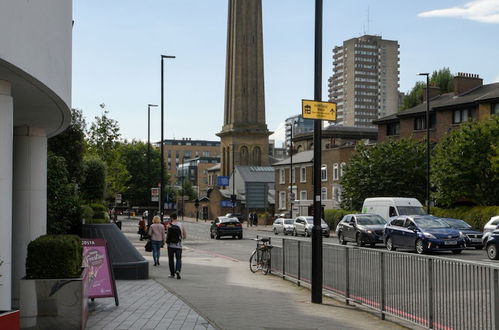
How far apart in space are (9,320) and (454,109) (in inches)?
2235

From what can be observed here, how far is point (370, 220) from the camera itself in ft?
114

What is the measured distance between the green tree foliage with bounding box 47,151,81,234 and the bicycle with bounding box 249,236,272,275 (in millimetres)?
5448

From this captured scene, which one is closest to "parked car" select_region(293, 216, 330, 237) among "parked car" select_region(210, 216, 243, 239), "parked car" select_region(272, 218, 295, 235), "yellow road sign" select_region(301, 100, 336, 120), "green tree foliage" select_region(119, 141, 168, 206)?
"parked car" select_region(272, 218, 295, 235)

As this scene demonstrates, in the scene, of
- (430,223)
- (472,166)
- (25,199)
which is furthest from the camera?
(472,166)

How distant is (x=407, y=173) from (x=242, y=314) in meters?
43.9

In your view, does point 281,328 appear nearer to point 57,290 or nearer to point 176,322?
point 176,322

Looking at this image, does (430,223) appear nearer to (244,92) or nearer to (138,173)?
(244,92)

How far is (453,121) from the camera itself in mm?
60094

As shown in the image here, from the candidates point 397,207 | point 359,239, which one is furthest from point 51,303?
point 397,207

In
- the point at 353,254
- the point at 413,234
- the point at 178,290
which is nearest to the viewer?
the point at 353,254

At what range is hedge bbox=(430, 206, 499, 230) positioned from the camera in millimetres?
41719

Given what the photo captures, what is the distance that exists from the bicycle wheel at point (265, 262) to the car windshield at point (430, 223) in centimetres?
993

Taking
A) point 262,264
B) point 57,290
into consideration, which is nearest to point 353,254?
point 57,290

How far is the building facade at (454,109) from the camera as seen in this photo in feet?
184
